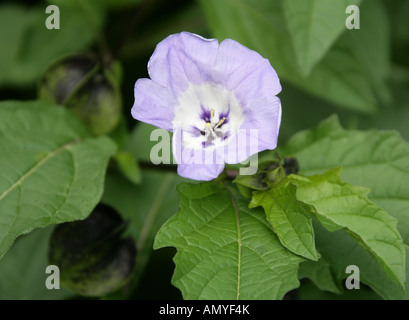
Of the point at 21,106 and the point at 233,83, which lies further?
the point at 21,106

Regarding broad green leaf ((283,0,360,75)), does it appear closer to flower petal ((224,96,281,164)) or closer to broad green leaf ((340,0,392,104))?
flower petal ((224,96,281,164))

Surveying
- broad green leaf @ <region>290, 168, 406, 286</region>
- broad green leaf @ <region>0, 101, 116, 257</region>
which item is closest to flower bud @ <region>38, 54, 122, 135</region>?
broad green leaf @ <region>0, 101, 116, 257</region>

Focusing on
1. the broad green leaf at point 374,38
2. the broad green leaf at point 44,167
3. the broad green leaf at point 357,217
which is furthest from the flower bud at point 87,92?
the broad green leaf at point 374,38

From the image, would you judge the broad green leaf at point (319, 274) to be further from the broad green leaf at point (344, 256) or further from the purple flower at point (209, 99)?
the purple flower at point (209, 99)

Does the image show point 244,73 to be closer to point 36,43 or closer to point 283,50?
point 283,50
